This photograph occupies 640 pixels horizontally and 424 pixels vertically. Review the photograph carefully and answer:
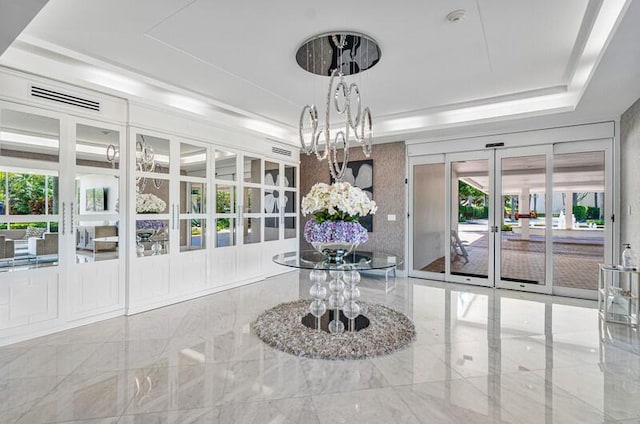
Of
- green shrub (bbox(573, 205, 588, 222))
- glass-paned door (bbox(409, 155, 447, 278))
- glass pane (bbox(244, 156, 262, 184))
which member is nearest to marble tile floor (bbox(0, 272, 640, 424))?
green shrub (bbox(573, 205, 588, 222))

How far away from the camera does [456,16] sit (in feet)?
8.84

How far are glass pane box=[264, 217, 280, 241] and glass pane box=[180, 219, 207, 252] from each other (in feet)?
4.38

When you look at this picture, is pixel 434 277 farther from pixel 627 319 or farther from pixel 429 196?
pixel 627 319

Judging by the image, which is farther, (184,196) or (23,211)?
(184,196)

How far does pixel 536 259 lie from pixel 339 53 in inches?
170

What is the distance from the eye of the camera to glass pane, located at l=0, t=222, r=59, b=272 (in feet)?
10.0

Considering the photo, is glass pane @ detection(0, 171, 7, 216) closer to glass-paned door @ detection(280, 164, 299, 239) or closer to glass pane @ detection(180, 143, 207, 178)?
glass pane @ detection(180, 143, 207, 178)

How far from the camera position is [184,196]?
4.54m

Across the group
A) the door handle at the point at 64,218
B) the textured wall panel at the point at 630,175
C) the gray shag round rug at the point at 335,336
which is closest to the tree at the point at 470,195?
the textured wall panel at the point at 630,175

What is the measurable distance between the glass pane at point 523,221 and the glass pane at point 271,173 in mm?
3885

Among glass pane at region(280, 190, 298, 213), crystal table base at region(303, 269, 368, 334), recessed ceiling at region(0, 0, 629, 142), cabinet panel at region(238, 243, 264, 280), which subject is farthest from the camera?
glass pane at region(280, 190, 298, 213)

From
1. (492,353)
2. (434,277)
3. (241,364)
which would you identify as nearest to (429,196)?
(434,277)

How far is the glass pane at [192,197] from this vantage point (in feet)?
14.8

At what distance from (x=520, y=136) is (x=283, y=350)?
15.7 ft
